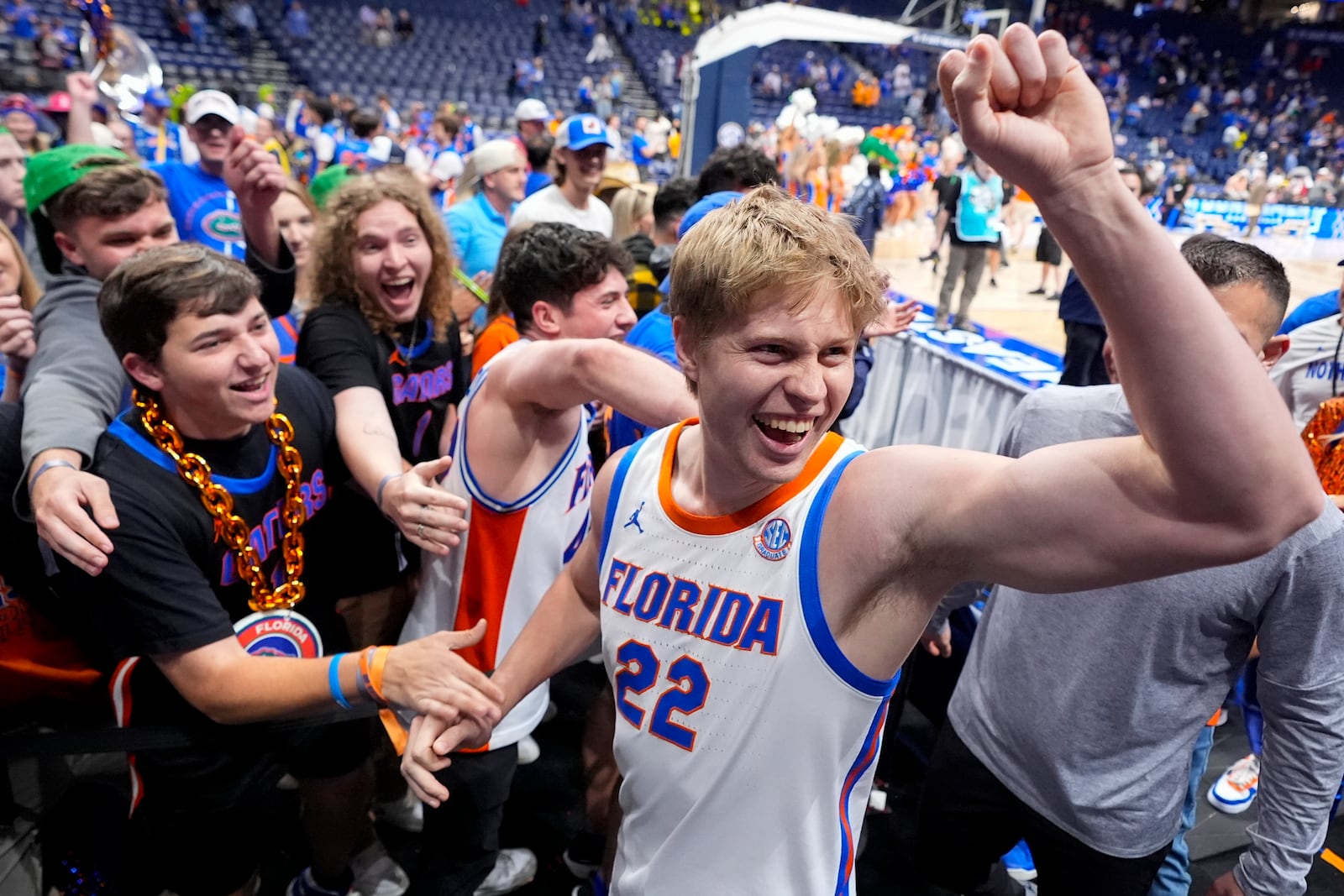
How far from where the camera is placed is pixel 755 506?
1287 mm

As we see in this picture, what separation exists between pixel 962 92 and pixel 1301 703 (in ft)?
4.65

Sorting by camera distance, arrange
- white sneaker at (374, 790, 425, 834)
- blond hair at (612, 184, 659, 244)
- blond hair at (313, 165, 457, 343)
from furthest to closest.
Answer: blond hair at (612, 184, 659, 244) → white sneaker at (374, 790, 425, 834) → blond hair at (313, 165, 457, 343)

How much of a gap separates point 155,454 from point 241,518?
21cm

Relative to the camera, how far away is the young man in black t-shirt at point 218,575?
5.46 ft

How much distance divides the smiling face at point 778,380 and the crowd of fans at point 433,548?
1 centimetres

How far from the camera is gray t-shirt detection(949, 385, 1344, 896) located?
1536 mm

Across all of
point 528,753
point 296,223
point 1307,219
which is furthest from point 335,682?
point 1307,219

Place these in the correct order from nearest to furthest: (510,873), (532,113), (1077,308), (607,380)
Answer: (607,380) → (510,873) → (1077,308) → (532,113)

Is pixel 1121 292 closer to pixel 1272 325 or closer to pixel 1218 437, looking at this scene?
pixel 1218 437

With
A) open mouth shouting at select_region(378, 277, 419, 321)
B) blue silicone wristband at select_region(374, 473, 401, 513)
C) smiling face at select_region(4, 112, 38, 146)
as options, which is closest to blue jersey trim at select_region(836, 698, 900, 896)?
blue silicone wristband at select_region(374, 473, 401, 513)

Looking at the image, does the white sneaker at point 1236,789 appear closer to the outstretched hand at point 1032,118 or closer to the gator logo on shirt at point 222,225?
the outstretched hand at point 1032,118

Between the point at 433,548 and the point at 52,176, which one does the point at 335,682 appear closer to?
the point at 433,548

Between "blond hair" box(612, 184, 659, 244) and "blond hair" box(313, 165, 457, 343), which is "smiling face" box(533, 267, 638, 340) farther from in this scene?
"blond hair" box(612, 184, 659, 244)

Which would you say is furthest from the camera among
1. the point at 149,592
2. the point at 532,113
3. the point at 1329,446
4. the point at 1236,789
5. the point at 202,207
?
the point at 532,113
